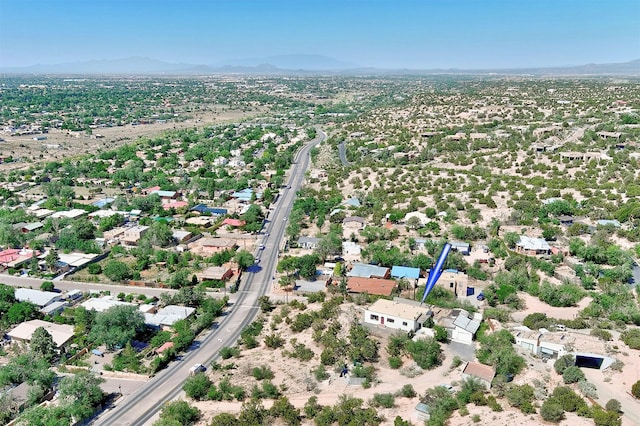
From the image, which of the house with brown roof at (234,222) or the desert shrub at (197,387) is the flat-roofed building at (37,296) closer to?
the desert shrub at (197,387)

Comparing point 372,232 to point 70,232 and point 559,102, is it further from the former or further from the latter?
point 559,102

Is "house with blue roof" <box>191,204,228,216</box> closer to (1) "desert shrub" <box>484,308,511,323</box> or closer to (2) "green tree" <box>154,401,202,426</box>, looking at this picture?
(1) "desert shrub" <box>484,308,511,323</box>

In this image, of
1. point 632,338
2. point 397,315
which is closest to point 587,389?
point 632,338

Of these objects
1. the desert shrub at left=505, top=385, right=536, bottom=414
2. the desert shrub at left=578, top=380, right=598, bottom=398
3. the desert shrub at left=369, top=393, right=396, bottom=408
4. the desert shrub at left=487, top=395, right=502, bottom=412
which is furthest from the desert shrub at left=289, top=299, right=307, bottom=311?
the desert shrub at left=578, top=380, right=598, bottom=398

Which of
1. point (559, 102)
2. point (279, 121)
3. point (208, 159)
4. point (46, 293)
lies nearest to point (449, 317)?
point (46, 293)

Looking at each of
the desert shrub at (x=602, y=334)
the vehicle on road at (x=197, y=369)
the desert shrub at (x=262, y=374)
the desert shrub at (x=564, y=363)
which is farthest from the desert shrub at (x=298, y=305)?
the desert shrub at (x=602, y=334)

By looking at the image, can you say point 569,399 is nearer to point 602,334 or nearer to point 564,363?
point 564,363
